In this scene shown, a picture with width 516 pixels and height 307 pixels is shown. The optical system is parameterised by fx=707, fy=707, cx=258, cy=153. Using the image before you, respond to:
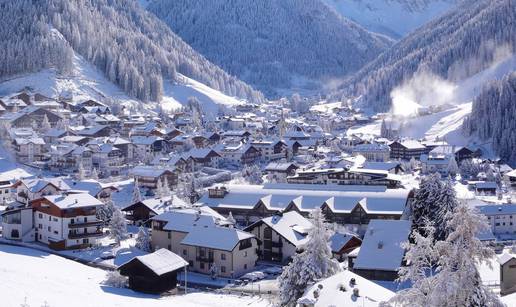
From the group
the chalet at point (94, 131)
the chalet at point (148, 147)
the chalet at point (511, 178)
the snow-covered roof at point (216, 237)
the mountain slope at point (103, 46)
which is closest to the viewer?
the snow-covered roof at point (216, 237)

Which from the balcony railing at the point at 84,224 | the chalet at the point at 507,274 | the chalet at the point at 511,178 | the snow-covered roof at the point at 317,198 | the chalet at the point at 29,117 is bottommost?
the chalet at the point at 507,274

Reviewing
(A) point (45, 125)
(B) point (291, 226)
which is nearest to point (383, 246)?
→ (B) point (291, 226)

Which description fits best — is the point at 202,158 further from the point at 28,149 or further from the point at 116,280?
the point at 116,280

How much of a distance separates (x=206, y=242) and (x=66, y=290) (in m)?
11.3

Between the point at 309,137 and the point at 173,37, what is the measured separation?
3834 inches

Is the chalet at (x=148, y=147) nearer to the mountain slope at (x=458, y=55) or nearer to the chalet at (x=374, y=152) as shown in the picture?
the chalet at (x=374, y=152)

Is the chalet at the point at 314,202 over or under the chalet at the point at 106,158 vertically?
under

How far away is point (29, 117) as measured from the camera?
98.9 meters

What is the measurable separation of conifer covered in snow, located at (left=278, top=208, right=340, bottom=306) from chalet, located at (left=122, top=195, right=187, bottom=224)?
21.4 metres

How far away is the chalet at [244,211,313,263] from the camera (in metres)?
44.7

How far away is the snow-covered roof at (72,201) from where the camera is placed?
157ft

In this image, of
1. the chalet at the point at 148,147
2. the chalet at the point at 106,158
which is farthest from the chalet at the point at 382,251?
the chalet at the point at 148,147

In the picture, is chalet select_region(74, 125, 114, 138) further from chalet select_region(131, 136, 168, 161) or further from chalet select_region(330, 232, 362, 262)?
chalet select_region(330, 232, 362, 262)

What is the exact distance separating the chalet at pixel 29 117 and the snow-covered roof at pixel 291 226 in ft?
190
